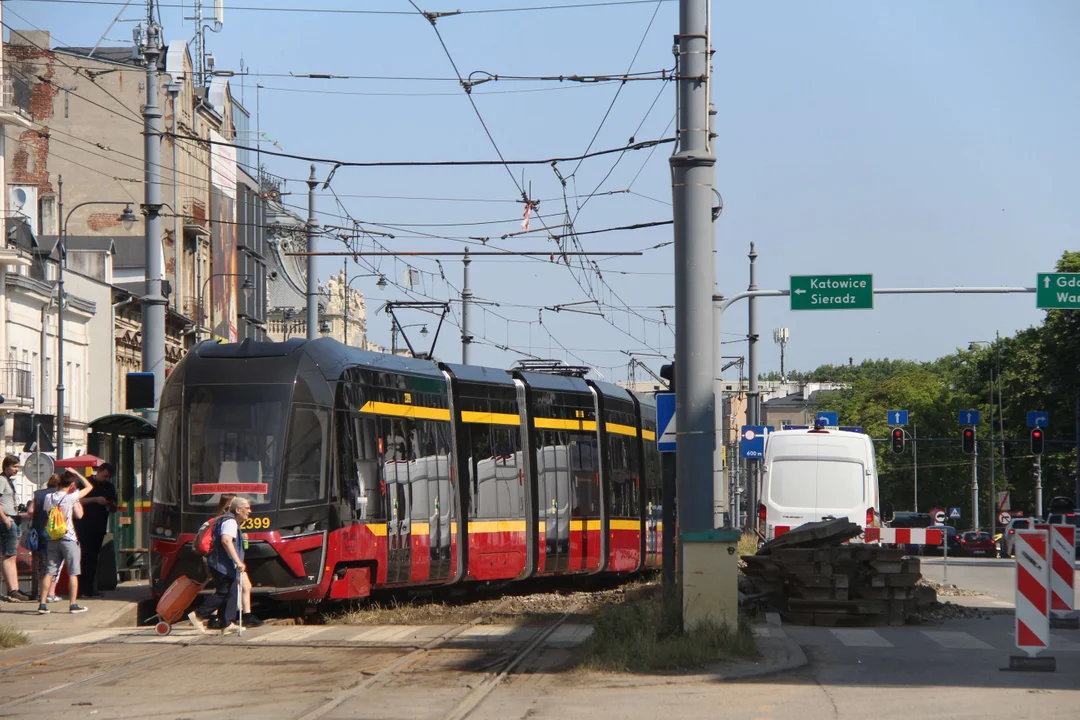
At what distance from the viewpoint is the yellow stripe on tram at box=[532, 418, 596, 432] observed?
23.2 meters

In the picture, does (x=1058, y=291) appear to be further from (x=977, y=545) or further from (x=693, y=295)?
(x=977, y=545)

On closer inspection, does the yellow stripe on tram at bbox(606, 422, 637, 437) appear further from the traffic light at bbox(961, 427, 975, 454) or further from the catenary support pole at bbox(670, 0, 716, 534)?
the traffic light at bbox(961, 427, 975, 454)

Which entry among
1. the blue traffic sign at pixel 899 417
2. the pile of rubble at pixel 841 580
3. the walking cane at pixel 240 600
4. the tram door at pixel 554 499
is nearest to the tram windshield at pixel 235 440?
the walking cane at pixel 240 600

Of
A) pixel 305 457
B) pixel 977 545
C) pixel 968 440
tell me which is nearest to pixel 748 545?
pixel 305 457

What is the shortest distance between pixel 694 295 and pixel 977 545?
1873 inches

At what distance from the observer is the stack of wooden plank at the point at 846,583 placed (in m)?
17.5

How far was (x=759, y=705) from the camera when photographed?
10.9m

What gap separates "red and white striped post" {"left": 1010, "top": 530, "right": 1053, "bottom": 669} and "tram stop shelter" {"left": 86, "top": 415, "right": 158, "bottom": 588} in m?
12.1

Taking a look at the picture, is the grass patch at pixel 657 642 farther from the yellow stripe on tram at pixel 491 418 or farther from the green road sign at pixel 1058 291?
the green road sign at pixel 1058 291

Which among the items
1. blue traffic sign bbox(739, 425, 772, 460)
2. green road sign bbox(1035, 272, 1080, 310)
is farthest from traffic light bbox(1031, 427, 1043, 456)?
green road sign bbox(1035, 272, 1080, 310)

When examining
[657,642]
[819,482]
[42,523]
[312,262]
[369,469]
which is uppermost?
[312,262]

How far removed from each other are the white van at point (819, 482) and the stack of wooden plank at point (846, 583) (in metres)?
6.69

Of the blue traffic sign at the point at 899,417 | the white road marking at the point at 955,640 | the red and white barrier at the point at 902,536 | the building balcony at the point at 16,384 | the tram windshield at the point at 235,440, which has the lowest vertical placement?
the white road marking at the point at 955,640

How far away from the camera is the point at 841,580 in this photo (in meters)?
17.4
